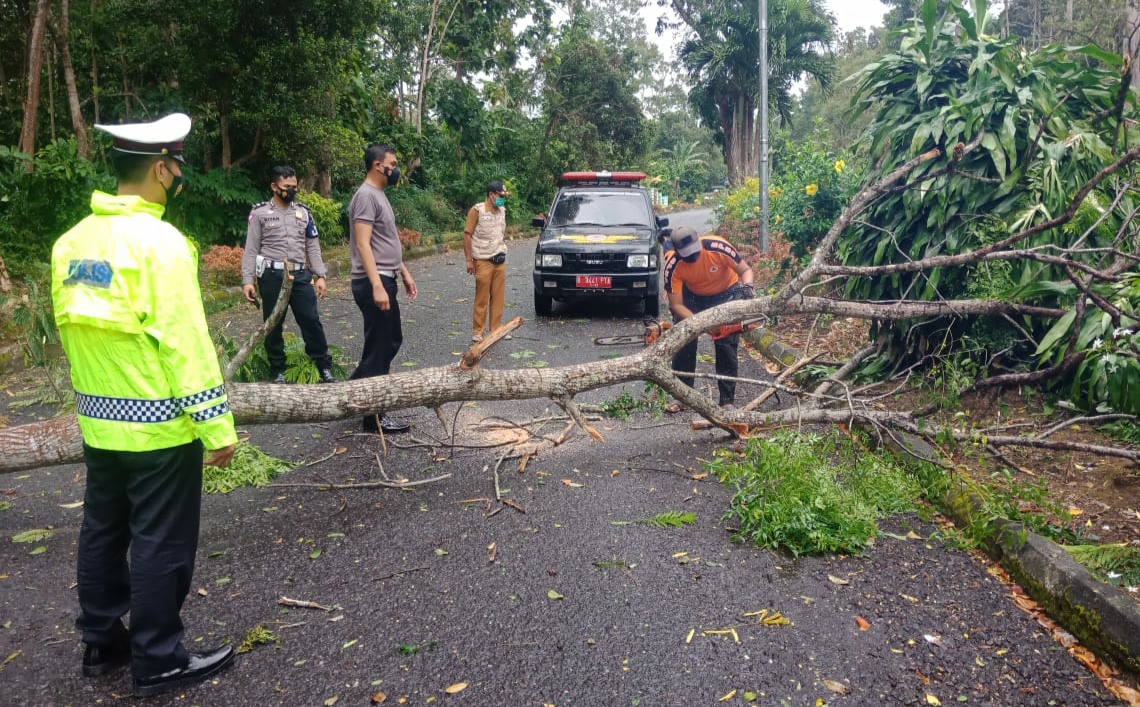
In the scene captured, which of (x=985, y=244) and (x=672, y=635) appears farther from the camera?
(x=985, y=244)

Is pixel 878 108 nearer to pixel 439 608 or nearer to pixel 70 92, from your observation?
pixel 439 608

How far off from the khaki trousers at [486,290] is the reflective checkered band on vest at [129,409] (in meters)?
6.27

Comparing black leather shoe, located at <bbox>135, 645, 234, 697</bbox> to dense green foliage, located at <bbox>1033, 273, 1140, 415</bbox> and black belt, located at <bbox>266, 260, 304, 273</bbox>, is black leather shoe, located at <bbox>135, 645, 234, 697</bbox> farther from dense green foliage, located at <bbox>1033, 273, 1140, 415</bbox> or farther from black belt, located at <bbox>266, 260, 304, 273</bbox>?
dense green foliage, located at <bbox>1033, 273, 1140, 415</bbox>

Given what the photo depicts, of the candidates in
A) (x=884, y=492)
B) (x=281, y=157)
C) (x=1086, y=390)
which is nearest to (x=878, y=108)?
(x=1086, y=390)

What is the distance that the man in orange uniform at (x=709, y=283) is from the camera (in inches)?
267

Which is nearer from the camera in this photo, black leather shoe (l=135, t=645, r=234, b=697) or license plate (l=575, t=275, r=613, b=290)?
black leather shoe (l=135, t=645, r=234, b=697)

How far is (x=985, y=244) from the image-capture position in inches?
242

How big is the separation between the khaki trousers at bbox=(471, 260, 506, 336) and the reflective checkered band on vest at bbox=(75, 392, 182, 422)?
6.27 metres

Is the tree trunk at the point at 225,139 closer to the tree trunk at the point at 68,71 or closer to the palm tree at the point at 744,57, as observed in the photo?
the tree trunk at the point at 68,71

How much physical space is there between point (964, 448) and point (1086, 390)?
126cm

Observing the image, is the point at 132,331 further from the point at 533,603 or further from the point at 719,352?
the point at 719,352

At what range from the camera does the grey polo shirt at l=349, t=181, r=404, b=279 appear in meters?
6.11

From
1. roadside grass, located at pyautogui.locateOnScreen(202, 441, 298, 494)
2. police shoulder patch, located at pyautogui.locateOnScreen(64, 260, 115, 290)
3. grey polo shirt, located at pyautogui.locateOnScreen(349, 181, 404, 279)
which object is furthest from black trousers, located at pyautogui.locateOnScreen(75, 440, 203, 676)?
grey polo shirt, located at pyautogui.locateOnScreen(349, 181, 404, 279)

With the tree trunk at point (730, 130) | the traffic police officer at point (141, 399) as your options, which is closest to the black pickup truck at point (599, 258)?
the traffic police officer at point (141, 399)
